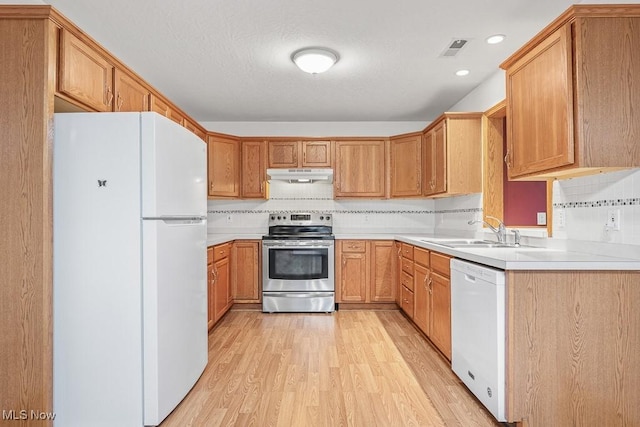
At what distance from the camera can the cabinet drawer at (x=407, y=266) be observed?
138 inches

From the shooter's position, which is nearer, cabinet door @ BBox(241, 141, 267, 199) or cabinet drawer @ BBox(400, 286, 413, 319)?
cabinet drawer @ BBox(400, 286, 413, 319)

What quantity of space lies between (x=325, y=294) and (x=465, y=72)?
2.67 metres

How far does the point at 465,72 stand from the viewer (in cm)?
313

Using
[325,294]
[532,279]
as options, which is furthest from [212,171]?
[532,279]

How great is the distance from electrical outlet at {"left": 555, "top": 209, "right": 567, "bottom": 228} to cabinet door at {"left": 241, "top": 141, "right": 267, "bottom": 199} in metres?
3.13

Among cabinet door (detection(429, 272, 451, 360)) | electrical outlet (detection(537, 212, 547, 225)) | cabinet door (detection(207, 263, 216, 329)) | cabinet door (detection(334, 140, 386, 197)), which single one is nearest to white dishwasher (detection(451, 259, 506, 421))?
cabinet door (detection(429, 272, 451, 360))

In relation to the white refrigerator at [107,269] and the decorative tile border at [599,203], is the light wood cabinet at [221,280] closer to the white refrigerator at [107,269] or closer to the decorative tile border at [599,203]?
the white refrigerator at [107,269]

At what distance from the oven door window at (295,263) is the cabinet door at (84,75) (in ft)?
7.63

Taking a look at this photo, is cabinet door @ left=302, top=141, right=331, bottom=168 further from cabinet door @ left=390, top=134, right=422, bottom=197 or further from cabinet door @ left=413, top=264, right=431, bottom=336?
cabinet door @ left=413, top=264, right=431, bottom=336

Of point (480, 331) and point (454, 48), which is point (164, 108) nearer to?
point (454, 48)

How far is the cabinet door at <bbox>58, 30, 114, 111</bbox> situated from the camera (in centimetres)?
188

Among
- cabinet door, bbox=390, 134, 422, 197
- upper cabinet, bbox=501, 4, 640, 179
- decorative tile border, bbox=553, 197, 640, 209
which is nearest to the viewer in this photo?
upper cabinet, bbox=501, 4, 640, 179

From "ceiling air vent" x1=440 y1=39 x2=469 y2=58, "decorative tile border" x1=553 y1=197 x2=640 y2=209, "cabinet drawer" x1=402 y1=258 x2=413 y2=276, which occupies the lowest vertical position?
"cabinet drawer" x1=402 y1=258 x2=413 y2=276

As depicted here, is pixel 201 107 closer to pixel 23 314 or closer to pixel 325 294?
pixel 325 294
